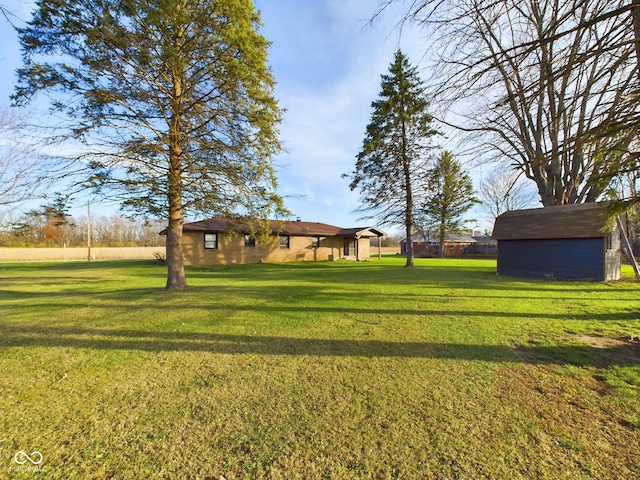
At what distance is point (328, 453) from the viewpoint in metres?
2.36

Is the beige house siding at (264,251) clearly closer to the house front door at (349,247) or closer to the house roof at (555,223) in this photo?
the house front door at (349,247)

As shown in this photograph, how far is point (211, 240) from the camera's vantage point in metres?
22.0

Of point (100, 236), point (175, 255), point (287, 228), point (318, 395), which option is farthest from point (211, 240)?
point (100, 236)

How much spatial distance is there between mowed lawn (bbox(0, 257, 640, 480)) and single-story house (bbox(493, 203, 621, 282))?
8.49 m

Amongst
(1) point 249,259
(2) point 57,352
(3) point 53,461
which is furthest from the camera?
(1) point 249,259

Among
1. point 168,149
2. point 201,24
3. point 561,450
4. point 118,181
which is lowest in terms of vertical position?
point 561,450

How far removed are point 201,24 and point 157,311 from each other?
8246 millimetres

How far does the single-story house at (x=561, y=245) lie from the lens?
1312 centimetres

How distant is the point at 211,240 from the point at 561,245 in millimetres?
21628

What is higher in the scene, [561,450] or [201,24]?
[201,24]

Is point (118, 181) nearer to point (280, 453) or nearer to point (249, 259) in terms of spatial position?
point (280, 453)

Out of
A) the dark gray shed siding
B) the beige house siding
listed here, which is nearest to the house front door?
the beige house siding

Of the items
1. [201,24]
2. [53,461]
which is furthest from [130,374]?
[201,24]

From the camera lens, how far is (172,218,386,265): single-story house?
70.1 ft
